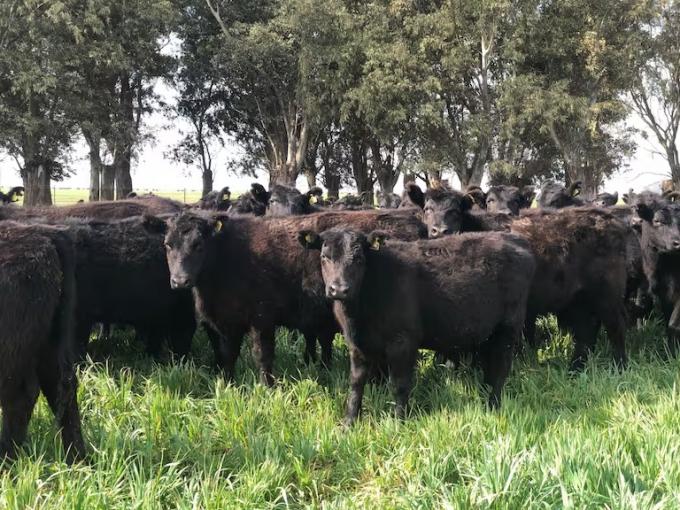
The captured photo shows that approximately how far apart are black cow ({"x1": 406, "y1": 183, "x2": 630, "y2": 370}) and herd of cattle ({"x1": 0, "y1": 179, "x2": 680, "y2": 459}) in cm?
1

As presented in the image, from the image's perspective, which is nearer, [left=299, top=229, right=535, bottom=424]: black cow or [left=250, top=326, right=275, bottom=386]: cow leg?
[left=299, top=229, right=535, bottom=424]: black cow

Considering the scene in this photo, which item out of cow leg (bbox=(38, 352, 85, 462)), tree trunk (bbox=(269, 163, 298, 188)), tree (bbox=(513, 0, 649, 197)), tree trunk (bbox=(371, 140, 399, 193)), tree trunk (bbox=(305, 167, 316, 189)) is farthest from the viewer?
tree trunk (bbox=(305, 167, 316, 189))

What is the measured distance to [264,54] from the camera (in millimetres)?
31594

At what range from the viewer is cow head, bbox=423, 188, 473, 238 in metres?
7.79

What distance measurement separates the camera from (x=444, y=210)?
26.0ft

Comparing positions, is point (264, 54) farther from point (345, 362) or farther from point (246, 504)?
point (246, 504)

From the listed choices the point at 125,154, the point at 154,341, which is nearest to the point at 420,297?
the point at 154,341

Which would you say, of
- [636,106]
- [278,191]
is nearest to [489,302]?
[278,191]

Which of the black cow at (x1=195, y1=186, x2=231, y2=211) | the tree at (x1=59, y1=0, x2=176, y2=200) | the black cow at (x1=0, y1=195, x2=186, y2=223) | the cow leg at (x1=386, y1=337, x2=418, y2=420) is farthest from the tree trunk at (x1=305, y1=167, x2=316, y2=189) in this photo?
the cow leg at (x1=386, y1=337, x2=418, y2=420)

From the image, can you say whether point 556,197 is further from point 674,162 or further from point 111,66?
point 674,162

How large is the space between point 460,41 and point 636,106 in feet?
37.5

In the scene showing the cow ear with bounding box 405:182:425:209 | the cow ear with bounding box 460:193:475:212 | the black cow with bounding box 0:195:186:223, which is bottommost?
the black cow with bounding box 0:195:186:223

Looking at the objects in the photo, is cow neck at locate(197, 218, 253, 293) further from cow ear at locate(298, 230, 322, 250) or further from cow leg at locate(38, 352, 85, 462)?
cow leg at locate(38, 352, 85, 462)

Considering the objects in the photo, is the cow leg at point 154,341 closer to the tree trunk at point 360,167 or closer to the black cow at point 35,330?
the black cow at point 35,330
